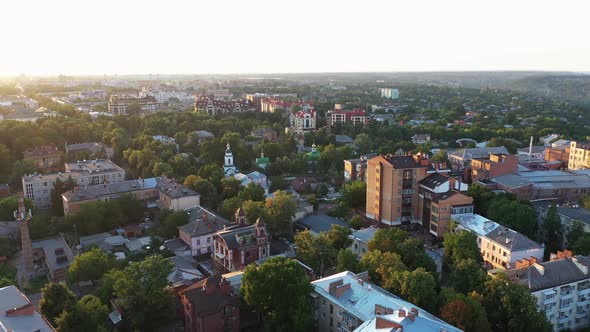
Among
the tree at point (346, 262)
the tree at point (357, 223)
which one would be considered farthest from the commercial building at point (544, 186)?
the tree at point (346, 262)

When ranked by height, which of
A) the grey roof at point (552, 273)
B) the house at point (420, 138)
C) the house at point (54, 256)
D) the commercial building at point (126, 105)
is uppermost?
the commercial building at point (126, 105)

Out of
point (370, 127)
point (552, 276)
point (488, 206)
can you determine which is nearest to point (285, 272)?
point (552, 276)

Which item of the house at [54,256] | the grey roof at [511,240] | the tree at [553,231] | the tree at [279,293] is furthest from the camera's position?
the tree at [553,231]

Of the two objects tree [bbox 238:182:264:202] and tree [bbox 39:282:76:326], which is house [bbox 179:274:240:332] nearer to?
tree [bbox 39:282:76:326]

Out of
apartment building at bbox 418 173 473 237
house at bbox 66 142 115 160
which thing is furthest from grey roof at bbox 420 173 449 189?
house at bbox 66 142 115 160

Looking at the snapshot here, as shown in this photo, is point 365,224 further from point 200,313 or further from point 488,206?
point 200,313

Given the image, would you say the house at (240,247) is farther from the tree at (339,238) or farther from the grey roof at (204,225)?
the tree at (339,238)

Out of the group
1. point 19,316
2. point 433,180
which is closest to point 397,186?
point 433,180
